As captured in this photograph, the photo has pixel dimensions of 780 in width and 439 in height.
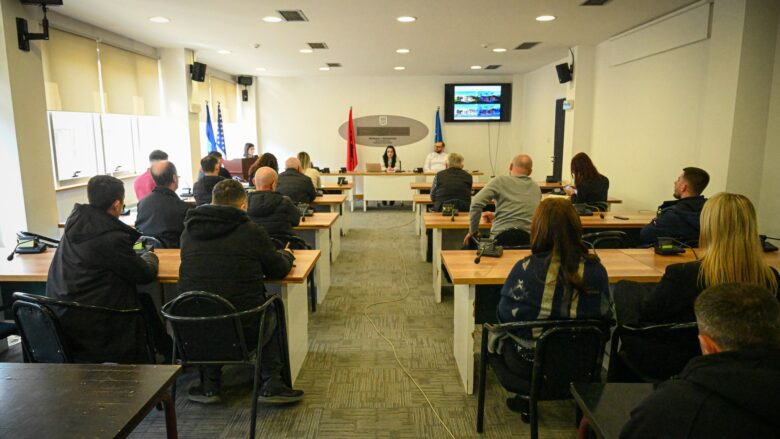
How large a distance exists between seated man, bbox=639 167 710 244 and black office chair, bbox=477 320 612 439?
177 centimetres

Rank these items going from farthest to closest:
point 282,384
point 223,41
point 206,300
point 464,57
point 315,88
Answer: point 315,88 → point 464,57 → point 223,41 → point 282,384 → point 206,300

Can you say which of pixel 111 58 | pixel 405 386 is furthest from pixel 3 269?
pixel 111 58

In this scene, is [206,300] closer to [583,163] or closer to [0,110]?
[0,110]

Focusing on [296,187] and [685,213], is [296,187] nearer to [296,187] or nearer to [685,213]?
[296,187]

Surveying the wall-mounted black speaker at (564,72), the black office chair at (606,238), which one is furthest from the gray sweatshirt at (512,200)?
the wall-mounted black speaker at (564,72)

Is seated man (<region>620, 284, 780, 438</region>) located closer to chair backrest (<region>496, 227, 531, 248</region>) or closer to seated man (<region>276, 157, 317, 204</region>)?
chair backrest (<region>496, 227, 531, 248</region>)

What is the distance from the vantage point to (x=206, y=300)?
233 centimetres

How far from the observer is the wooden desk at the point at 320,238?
14.6 ft

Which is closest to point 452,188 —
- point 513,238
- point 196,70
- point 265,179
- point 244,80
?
Answer: point 513,238

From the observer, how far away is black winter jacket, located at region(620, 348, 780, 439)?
1.01 m

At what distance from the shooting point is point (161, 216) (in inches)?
143

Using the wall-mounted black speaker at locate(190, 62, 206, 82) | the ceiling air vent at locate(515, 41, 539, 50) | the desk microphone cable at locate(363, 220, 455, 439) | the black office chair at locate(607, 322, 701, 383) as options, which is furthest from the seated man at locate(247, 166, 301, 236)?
the ceiling air vent at locate(515, 41, 539, 50)

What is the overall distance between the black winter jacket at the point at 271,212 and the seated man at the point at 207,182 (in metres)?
1.09

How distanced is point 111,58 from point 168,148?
165 centimetres
